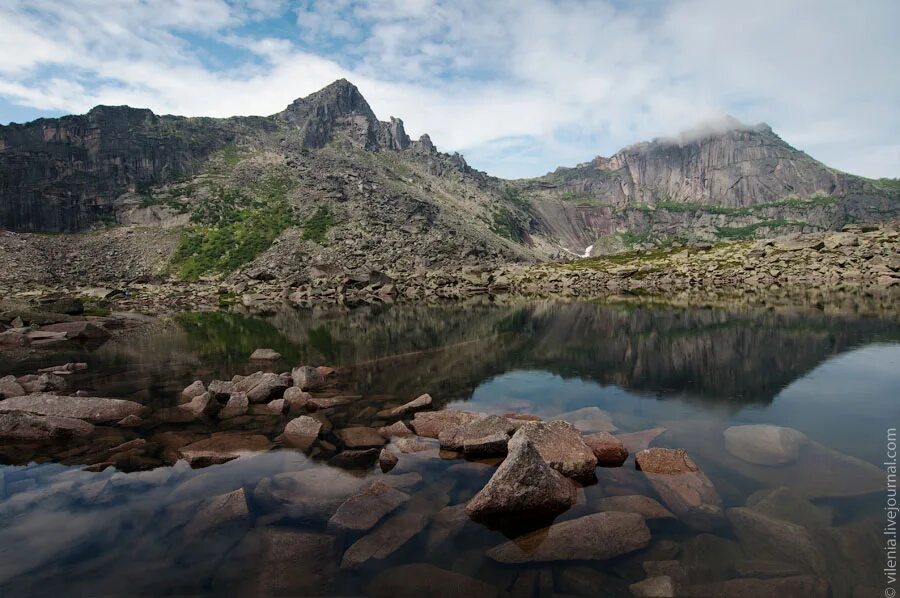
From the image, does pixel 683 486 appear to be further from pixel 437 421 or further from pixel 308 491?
pixel 308 491

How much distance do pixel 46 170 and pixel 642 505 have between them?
21643cm

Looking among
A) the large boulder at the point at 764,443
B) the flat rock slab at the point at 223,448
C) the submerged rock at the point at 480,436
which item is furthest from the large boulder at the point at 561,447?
the flat rock slab at the point at 223,448

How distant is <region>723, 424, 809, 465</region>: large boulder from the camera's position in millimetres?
14484

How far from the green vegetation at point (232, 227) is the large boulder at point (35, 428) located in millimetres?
128818

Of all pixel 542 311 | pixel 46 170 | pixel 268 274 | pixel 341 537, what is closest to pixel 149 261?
pixel 268 274

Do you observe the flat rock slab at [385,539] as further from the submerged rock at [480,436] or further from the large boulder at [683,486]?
the large boulder at [683,486]

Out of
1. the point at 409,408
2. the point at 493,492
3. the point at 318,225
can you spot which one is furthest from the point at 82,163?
the point at 493,492

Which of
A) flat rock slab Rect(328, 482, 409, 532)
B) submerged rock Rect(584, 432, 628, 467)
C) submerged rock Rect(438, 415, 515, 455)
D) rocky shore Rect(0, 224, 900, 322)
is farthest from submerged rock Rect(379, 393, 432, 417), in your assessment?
rocky shore Rect(0, 224, 900, 322)

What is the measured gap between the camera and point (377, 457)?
15.5 metres

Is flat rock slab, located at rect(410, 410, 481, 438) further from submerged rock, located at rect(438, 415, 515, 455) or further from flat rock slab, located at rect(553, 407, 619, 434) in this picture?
flat rock slab, located at rect(553, 407, 619, 434)

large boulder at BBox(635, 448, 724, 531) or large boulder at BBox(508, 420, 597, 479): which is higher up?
large boulder at BBox(508, 420, 597, 479)

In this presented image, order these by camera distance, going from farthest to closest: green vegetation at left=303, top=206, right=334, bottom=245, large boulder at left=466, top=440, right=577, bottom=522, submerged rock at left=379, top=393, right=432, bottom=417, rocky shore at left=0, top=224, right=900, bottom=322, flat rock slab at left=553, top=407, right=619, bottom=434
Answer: green vegetation at left=303, top=206, right=334, bottom=245
rocky shore at left=0, top=224, right=900, bottom=322
submerged rock at left=379, top=393, right=432, bottom=417
flat rock slab at left=553, top=407, right=619, bottom=434
large boulder at left=466, top=440, right=577, bottom=522

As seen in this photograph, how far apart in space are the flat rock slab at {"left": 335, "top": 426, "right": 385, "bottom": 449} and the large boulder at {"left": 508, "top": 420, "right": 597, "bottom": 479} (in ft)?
18.2

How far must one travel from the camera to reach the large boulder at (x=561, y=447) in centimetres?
1339
